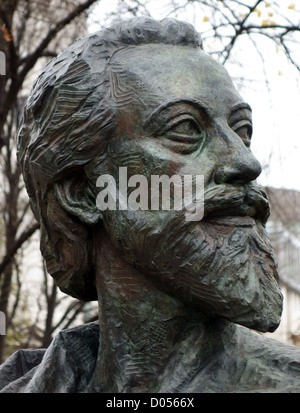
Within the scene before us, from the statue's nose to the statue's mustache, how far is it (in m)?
0.03

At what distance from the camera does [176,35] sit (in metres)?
3.95

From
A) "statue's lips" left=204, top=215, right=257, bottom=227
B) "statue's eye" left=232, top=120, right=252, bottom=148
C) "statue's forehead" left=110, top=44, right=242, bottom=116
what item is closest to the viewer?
"statue's lips" left=204, top=215, right=257, bottom=227

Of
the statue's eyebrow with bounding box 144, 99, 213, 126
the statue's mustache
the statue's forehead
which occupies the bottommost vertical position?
the statue's mustache

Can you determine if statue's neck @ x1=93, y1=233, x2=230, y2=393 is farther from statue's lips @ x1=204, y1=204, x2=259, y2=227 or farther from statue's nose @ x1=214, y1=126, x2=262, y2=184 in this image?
statue's nose @ x1=214, y1=126, x2=262, y2=184

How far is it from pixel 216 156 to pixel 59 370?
1.17 meters

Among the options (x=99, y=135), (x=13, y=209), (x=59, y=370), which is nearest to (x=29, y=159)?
(x=99, y=135)

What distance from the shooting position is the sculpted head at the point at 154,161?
3.54 metres

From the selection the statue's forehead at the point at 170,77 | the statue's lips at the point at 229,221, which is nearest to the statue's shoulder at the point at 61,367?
the statue's lips at the point at 229,221

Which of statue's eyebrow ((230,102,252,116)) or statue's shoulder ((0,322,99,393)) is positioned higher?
statue's eyebrow ((230,102,252,116))

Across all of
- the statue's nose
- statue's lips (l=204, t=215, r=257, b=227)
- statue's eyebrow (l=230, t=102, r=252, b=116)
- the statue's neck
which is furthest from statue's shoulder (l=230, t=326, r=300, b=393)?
statue's eyebrow (l=230, t=102, r=252, b=116)

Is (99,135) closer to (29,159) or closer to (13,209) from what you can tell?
(29,159)

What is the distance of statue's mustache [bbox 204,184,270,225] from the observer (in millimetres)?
3555

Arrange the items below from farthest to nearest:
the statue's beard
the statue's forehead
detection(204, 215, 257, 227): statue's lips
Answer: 1. the statue's forehead
2. detection(204, 215, 257, 227): statue's lips
3. the statue's beard

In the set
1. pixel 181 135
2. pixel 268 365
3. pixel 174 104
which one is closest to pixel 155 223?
pixel 181 135
